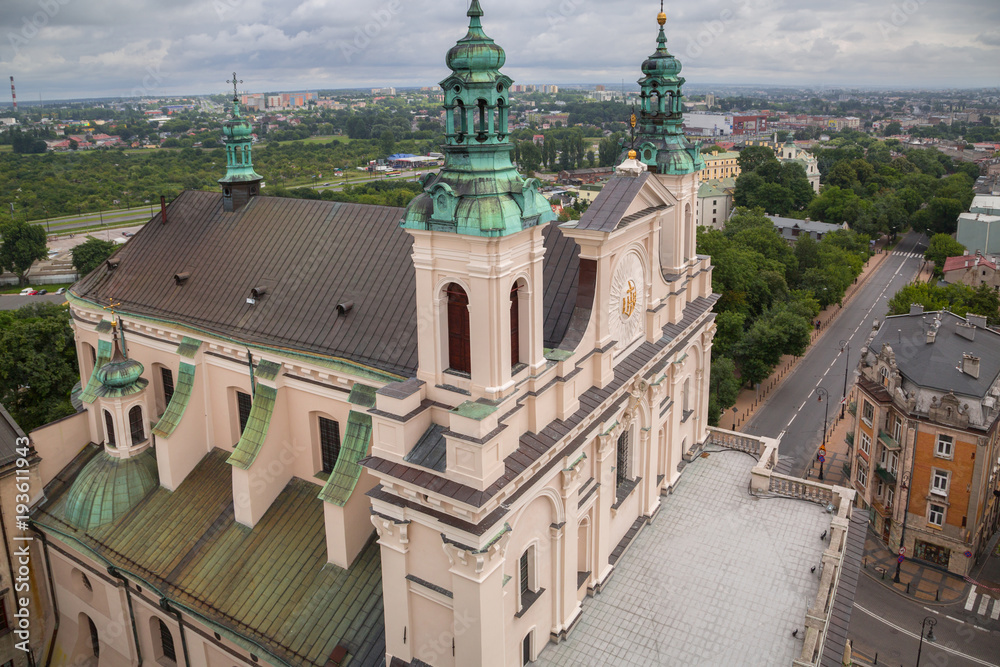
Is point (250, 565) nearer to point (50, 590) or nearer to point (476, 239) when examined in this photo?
point (50, 590)

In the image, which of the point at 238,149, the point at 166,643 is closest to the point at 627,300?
the point at 238,149

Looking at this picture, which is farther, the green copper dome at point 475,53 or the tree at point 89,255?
the tree at point 89,255

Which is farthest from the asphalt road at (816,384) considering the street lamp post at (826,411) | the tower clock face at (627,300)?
the tower clock face at (627,300)

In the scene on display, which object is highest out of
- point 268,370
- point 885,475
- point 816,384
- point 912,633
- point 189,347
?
point 189,347

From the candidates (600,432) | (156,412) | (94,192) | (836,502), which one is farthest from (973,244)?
(94,192)

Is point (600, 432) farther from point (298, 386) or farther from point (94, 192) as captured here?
point (94, 192)

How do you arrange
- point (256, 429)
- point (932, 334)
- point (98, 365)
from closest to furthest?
point (256, 429) < point (98, 365) < point (932, 334)

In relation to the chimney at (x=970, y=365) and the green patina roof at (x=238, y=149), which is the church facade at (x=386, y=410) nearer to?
the green patina roof at (x=238, y=149)
